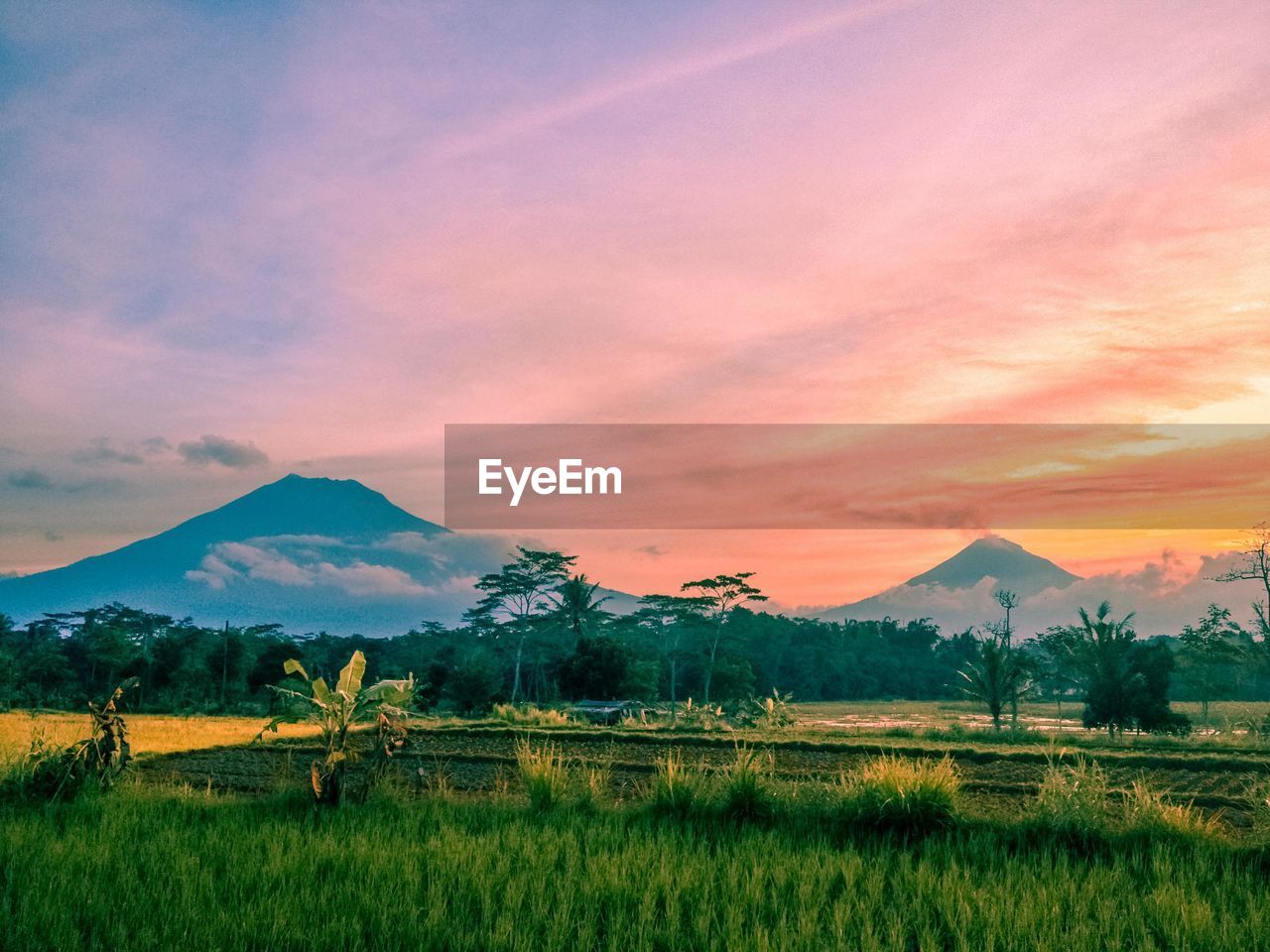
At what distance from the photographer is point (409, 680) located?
1162 centimetres

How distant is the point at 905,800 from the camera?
29.5 ft

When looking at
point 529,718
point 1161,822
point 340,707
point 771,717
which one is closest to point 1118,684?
point 771,717

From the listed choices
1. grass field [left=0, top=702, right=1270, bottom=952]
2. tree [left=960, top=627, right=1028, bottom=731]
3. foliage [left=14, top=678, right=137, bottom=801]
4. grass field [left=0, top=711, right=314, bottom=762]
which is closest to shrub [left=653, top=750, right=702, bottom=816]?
grass field [left=0, top=702, right=1270, bottom=952]

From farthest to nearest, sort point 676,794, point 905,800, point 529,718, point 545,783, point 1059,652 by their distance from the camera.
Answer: point 1059,652 < point 529,718 < point 545,783 < point 676,794 < point 905,800

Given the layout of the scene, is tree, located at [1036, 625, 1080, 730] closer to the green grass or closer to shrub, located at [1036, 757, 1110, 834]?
shrub, located at [1036, 757, 1110, 834]

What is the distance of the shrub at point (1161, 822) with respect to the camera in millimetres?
8539

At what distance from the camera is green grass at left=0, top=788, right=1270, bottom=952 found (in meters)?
5.63

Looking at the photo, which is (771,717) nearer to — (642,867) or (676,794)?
(676,794)

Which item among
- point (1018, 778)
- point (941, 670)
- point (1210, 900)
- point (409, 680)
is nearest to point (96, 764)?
point (409, 680)

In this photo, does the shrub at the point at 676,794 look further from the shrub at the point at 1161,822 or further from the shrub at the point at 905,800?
the shrub at the point at 1161,822

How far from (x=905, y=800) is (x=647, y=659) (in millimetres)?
44565

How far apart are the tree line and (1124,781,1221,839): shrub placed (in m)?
15.9

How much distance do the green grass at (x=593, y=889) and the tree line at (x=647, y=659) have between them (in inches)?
534

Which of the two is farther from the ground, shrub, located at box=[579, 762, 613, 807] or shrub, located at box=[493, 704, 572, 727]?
shrub, located at box=[579, 762, 613, 807]
